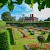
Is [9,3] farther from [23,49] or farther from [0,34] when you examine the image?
[23,49]

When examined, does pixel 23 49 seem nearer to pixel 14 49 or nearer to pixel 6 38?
pixel 14 49

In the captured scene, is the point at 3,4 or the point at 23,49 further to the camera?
the point at 23,49

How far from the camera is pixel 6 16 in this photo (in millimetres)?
73938

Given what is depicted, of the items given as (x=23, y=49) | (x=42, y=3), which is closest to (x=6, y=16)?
(x=23, y=49)

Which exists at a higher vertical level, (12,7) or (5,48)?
(12,7)

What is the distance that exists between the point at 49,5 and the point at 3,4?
341 mm

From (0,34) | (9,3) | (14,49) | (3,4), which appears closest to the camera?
(3,4)

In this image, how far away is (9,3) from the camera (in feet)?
4.68

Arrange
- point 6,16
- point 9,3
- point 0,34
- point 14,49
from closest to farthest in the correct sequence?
point 9,3 < point 0,34 < point 14,49 < point 6,16

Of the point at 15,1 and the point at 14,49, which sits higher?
the point at 15,1

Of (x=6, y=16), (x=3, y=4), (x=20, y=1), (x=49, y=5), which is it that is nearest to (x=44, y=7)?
(x=49, y=5)

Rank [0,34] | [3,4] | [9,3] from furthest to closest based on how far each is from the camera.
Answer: [0,34]
[9,3]
[3,4]

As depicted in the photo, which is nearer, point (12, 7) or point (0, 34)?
point (12, 7)

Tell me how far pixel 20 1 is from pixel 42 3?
21 cm
